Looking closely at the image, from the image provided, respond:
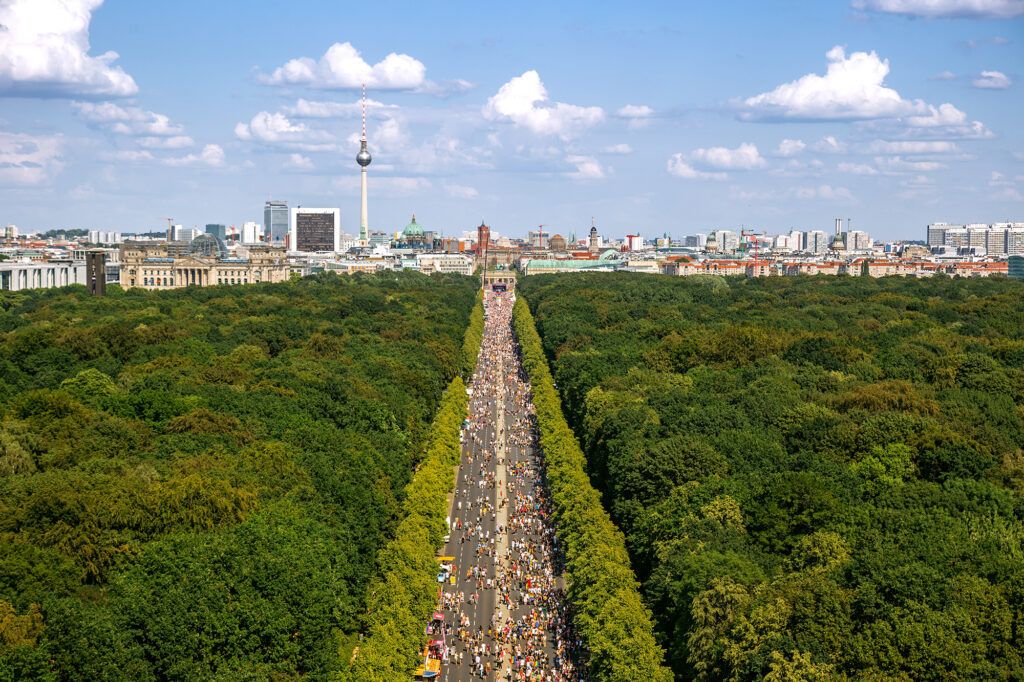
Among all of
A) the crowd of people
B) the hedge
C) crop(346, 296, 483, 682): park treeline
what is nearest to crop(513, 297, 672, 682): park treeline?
the crowd of people

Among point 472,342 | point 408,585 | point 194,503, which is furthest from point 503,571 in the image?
point 472,342

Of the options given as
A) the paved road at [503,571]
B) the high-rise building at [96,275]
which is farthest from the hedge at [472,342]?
the high-rise building at [96,275]

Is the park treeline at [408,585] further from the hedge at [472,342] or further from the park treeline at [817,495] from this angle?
the hedge at [472,342]

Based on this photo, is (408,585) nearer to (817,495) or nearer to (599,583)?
(599,583)

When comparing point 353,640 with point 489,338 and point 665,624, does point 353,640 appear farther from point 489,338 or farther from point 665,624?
point 489,338

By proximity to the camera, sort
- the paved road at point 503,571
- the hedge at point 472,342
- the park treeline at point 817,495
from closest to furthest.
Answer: the park treeline at point 817,495
the paved road at point 503,571
the hedge at point 472,342

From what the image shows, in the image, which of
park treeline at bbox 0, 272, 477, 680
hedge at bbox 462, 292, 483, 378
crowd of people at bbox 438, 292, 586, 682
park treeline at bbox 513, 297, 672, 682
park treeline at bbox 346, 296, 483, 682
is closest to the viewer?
park treeline at bbox 0, 272, 477, 680

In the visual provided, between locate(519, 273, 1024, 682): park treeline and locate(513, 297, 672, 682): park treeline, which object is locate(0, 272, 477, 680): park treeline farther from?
locate(519, 273, 1024, 682): park treeline
